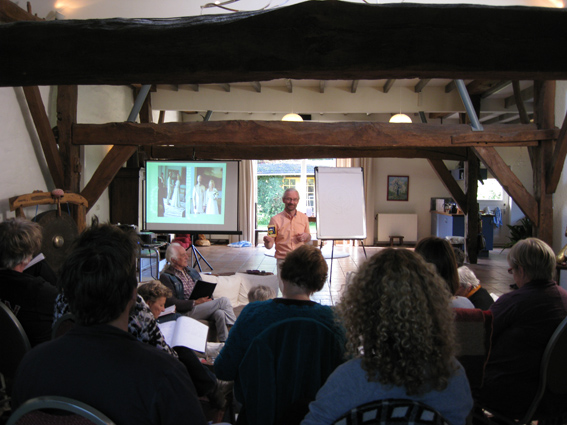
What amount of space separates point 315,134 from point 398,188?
6.05m

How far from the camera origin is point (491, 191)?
1132 cm

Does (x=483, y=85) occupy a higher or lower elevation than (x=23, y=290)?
higher

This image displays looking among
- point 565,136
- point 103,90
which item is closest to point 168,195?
point 103,90

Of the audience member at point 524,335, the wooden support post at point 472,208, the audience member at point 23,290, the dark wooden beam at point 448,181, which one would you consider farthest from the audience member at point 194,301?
the wooden support post at point 472,208

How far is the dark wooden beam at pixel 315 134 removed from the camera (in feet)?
19.4

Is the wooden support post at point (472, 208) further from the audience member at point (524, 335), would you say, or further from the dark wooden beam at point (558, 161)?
the audience member at point (524, 335)

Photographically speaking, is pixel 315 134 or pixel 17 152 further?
pixel 315 134

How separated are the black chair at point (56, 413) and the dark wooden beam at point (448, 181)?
789 cm

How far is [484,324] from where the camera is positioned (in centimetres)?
173

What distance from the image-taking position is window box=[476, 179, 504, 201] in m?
11.2

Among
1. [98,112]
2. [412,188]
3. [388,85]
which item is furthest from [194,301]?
[412,188]

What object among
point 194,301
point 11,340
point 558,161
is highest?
point 558,161

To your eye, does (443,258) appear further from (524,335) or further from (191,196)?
(191,196)

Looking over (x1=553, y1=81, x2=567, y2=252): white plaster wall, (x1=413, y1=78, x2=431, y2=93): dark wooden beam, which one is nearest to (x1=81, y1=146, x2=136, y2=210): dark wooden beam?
(x1=413, y1=78, x2=431, y2=93): dark wooden beam
